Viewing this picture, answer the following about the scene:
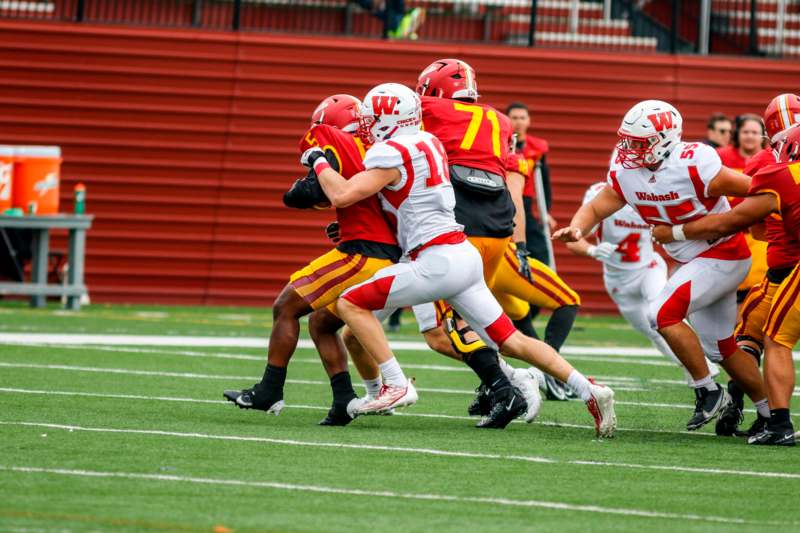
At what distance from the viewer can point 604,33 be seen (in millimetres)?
20531

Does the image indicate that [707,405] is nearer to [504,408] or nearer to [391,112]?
[504,408]

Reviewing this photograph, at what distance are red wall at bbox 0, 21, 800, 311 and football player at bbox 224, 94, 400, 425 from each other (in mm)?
10168

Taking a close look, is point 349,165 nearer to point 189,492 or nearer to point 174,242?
point 189,492

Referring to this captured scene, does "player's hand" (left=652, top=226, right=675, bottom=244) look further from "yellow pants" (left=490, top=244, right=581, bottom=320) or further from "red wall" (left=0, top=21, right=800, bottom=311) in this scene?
"red wall" (left=0, top=21, right=800, bottom=311)

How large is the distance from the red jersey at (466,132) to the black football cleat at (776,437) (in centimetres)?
213

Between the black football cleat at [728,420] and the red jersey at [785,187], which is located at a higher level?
the red jersey at [785,187]

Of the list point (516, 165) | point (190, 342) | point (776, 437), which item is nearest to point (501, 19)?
point (190, 342)

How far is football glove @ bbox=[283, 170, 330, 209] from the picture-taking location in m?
7.95

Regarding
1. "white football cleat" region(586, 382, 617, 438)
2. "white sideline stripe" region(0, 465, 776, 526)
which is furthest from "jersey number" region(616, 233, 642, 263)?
"white sideline stripe" region(0, 465, 776, 526)

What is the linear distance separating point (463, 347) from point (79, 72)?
35.2ft

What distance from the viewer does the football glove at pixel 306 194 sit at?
7953 millimetres

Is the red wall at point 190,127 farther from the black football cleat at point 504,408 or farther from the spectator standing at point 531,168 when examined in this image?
the black football cleat at point 504,408

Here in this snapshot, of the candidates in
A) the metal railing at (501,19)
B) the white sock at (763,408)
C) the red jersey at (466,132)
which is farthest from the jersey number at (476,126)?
the metal railing at (501,19)

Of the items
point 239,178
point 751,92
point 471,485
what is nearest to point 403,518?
point 471,485
